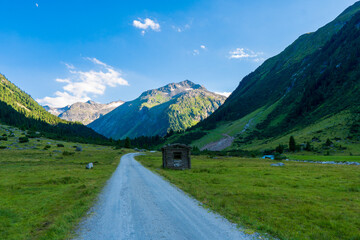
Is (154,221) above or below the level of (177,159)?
below

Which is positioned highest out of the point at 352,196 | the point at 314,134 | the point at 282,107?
the point at 282,107

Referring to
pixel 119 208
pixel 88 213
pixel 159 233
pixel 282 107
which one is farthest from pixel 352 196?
pixel 282 107

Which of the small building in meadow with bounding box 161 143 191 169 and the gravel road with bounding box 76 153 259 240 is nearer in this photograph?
the gravel road with bounding box 76 153 259 240

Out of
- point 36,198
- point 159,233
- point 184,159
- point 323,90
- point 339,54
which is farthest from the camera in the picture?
point 339,54

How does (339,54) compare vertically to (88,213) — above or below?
above

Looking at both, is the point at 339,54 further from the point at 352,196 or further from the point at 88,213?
the point at 88,213

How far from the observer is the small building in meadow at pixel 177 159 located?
42.3 meters

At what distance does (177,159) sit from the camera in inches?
1692

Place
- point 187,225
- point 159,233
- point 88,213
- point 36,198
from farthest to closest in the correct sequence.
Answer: point 36,198 → point 88,213 → point 187,225 → point 159,233

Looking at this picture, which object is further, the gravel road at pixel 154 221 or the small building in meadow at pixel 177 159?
the small building in meadow at pixel 177 159

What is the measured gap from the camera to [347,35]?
7367 inches

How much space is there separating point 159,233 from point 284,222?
25.0 ft

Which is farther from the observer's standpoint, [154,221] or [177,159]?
[177,159]

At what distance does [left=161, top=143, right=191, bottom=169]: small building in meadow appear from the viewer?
139ft
